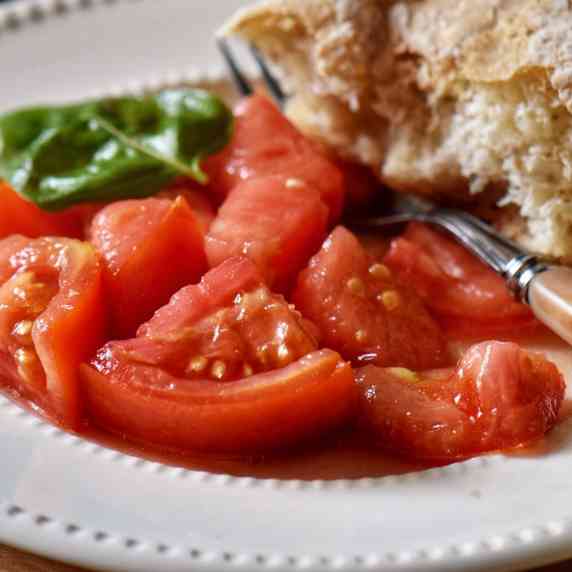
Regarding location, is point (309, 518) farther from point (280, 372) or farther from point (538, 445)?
point (538, 445)

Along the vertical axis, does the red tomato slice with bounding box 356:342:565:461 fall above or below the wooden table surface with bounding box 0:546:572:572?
below

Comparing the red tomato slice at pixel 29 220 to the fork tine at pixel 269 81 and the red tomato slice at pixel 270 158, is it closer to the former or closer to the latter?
the red tomato slice at pixel 270 158

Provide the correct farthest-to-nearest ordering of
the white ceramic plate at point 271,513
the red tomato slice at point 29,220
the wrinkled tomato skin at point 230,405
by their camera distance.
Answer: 1. the red tomato slice at point 29,220
2. the wrinkled tomato skin at point 230,405
3. the white ceramic plate at point 271,513

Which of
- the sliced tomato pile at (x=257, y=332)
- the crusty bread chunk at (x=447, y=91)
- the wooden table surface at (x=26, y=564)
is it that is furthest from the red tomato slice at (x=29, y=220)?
the wooden table surface at (x=26, y=564)

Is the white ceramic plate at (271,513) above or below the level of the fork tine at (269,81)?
below

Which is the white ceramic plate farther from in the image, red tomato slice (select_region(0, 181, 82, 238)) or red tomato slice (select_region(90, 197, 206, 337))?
red tomato slice (select_region(0, 181, 82, 238))

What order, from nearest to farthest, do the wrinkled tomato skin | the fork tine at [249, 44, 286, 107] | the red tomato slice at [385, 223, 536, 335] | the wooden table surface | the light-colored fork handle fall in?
the wooden table surface
the wrinkled tomato skin
the light-colored fork handle
the red tomato slice at [385, 223, 536, 335]
the fork tine at [249, 44, 286, 107]

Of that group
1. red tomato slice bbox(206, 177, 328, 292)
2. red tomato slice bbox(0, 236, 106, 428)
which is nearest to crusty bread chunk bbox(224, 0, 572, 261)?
red tomato slice bbox(206, 177, 328, 292)

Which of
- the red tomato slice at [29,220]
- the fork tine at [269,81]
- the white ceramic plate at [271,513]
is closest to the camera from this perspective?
the white ceramic plate at [271,513]
